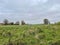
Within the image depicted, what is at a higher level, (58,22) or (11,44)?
(58,22)

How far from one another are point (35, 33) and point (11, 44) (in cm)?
920

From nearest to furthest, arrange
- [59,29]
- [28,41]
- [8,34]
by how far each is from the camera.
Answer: [28,41] → [8,34] → [59,29]

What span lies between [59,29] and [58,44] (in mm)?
15785

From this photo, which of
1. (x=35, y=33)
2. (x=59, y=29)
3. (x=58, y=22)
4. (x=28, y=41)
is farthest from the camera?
(x=58, y=22)

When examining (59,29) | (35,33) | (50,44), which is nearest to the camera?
(50,44)

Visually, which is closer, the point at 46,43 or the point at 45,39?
the point at 46,43

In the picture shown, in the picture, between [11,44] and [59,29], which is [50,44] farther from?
[59,29]

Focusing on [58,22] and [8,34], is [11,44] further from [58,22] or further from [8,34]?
[58,22]

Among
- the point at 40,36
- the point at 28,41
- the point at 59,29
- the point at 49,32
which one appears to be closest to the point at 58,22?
the point at 59,29

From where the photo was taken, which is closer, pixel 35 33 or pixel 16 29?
pixel 35 33

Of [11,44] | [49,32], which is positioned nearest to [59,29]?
[49,32]

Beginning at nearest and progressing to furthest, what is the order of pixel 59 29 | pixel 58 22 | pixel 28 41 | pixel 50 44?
pixel 50 44, pixel 28 41, pixel 59 29, pixel 58 22

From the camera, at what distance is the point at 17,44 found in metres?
34.2

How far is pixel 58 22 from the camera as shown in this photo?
58.9m
